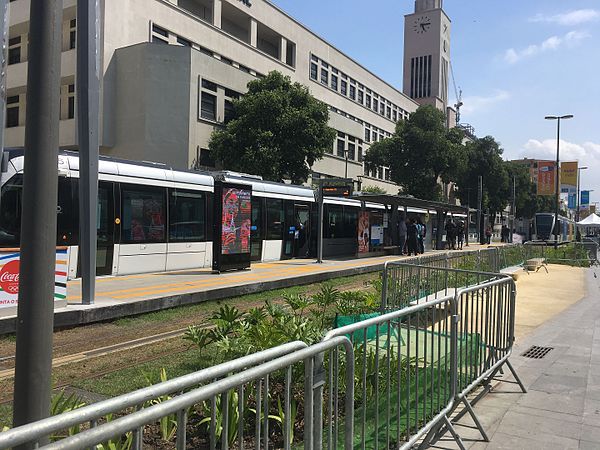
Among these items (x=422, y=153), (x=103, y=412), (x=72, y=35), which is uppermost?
(x=72, y=35)

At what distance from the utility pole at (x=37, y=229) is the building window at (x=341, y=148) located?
45.2m

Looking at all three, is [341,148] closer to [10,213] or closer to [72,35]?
[72,35]

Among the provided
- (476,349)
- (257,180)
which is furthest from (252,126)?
(476,349)

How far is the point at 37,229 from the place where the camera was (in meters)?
2.72

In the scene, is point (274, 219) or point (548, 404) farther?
point (274, 219)

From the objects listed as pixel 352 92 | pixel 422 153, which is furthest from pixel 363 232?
pixel 352 92

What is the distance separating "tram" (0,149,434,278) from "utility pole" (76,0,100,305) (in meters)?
1.68

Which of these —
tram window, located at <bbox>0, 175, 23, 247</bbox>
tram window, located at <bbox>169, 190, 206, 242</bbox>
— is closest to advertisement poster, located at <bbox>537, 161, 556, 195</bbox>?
tram window, located at <bbox>169, 190, 206, 242</bbox>

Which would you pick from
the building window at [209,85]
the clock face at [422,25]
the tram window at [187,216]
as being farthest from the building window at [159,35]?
the clock face at [422,25]

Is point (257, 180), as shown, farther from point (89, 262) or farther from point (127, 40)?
point (127, 40)

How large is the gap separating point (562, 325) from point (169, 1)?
29646 mm

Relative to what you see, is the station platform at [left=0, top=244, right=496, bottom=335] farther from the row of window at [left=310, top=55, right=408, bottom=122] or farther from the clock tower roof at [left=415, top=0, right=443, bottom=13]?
the clock tower roof at [left=415, top=0, right=443, bottom=13]

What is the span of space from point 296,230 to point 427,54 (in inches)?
3140

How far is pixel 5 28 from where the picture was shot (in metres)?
5.93
